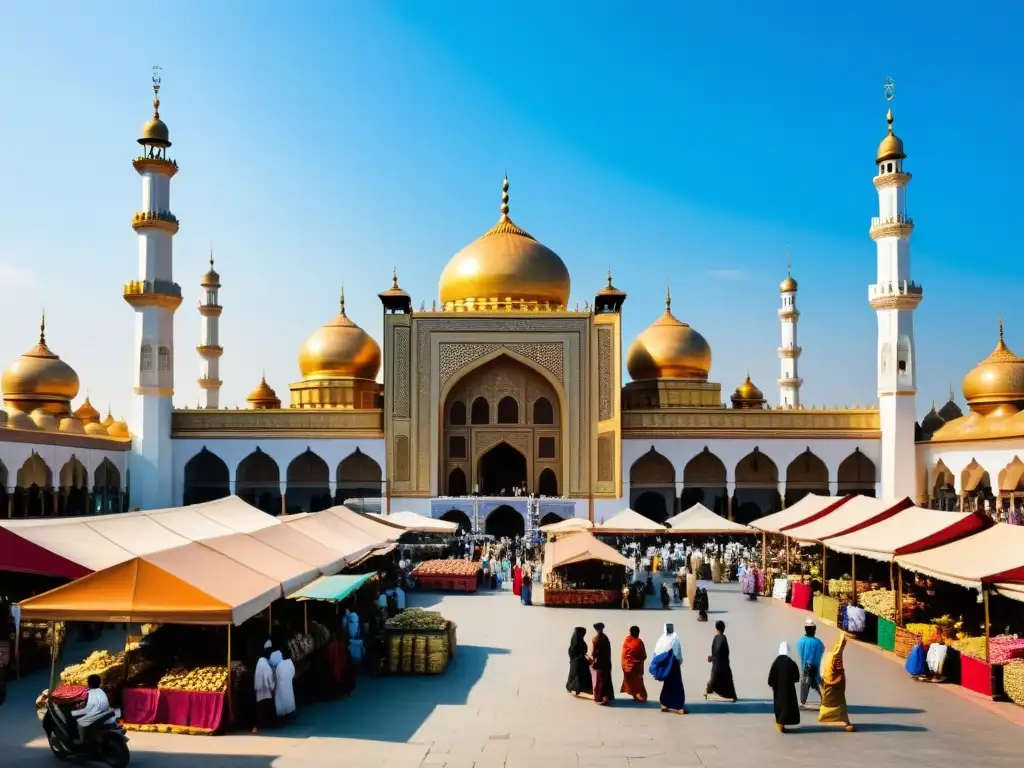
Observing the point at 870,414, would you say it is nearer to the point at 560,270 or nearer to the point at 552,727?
the point at 560,270

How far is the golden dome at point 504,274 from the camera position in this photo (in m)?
34.3

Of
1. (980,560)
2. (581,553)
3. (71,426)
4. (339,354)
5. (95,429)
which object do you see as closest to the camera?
(980,560)

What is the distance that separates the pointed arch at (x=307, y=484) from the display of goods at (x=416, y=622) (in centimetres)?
2207

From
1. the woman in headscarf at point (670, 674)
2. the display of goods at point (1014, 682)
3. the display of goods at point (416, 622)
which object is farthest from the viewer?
the display of goods at point (416, 622)

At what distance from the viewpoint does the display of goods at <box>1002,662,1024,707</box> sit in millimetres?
9852

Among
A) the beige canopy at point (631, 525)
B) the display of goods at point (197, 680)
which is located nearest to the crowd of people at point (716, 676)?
the display of goods at point (197, 680)

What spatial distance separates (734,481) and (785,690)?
77.3 ft

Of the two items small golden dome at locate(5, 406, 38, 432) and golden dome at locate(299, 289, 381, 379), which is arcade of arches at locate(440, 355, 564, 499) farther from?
small golden dome at locate(5, 406, 38, 432)

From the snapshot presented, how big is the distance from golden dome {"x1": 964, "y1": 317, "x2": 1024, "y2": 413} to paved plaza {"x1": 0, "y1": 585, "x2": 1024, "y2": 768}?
70.4 feet

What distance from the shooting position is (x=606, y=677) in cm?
1005

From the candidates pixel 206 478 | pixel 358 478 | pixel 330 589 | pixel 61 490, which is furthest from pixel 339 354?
pixel 330 589

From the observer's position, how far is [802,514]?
67.3 ft

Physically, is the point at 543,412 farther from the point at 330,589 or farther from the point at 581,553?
the point at 330,589

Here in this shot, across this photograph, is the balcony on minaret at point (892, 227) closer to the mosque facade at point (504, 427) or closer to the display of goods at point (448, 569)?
the mosque facade at point (504, 427)
